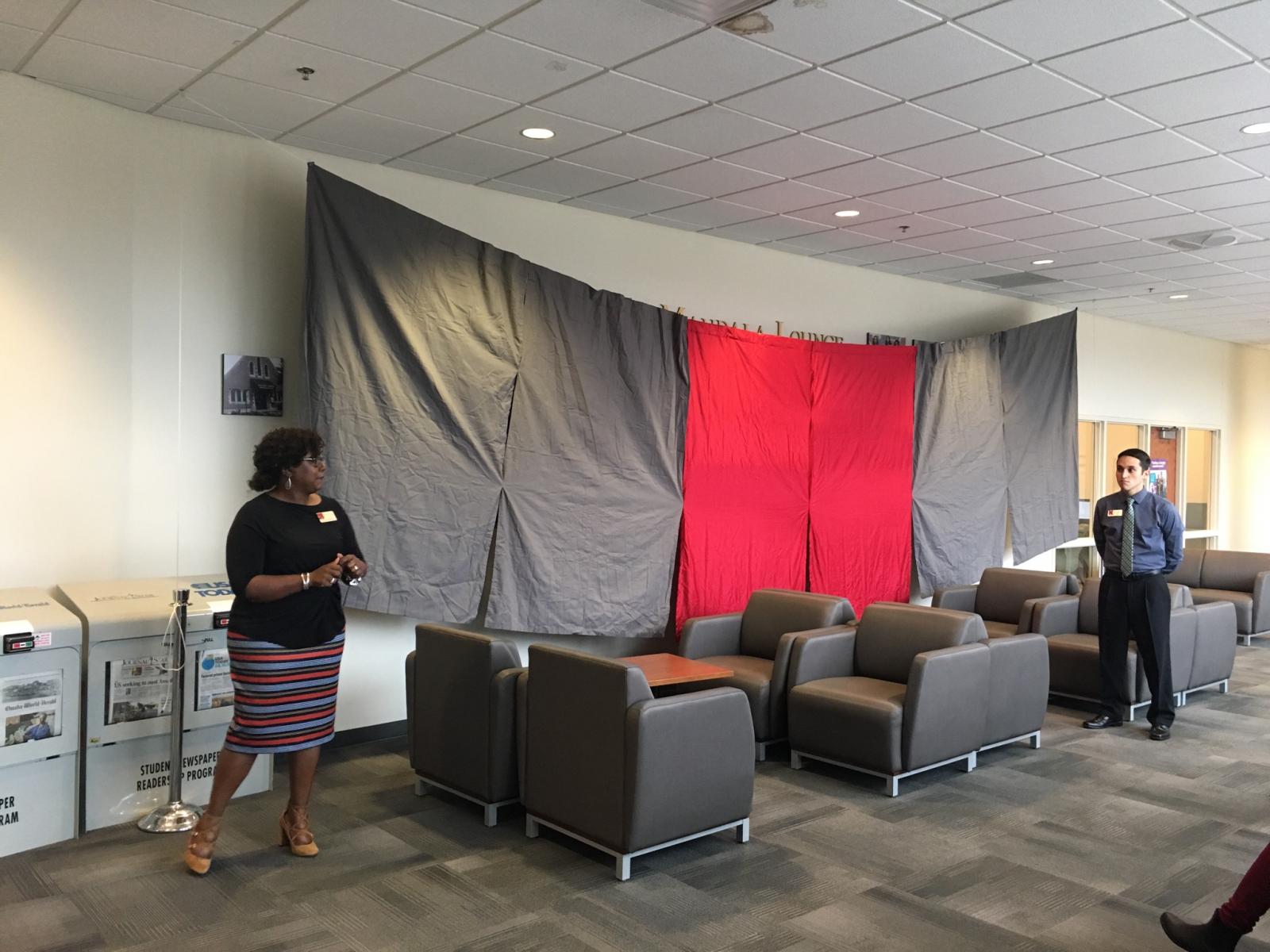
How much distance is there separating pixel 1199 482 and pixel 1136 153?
8.45m

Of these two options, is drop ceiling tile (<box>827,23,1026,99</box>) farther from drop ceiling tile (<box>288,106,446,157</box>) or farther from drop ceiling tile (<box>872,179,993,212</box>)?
drop ceiling tile (<box>288,106,446,157</box>)

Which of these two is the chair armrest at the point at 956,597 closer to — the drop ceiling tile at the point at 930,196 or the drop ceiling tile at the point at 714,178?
the drop ceiling tile at the point at 930,196

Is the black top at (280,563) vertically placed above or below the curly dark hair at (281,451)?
below

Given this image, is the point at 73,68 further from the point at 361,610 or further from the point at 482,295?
the point at 361,610

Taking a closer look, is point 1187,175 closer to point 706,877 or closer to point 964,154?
point 964,154

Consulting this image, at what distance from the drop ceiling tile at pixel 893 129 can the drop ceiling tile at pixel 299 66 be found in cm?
205

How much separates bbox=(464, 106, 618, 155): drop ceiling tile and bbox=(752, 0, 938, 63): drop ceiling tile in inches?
47.8

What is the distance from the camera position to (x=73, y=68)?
4137 mm

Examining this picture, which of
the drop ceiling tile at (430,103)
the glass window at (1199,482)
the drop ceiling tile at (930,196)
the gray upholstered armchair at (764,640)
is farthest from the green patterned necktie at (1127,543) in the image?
the glass window at (1199,482)

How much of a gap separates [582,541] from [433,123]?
7.82ft

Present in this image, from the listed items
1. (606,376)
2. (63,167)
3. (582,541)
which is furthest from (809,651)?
(63,167)

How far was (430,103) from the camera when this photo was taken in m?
4.49

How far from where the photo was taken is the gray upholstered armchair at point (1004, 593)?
289 inches

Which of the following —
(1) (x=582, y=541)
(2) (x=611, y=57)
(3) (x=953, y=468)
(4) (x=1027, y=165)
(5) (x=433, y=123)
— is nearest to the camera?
(2) (x=611, y=57)
